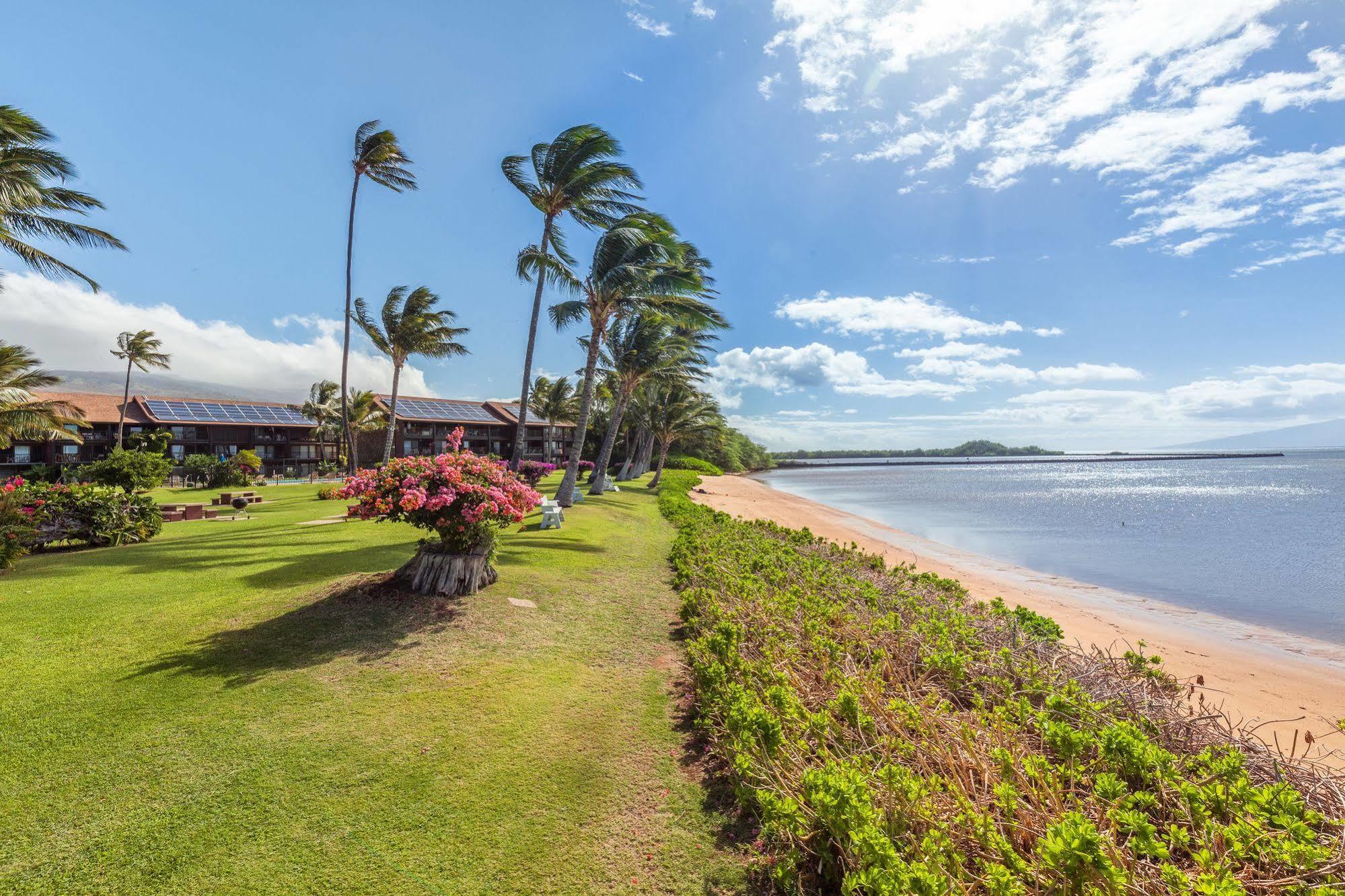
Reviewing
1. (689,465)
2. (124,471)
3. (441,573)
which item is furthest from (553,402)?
(441,573)

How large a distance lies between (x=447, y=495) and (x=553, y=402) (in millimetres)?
43390

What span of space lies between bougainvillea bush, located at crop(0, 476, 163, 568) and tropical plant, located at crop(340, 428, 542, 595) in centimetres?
714

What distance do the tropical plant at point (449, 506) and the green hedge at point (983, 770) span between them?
3.77 meters

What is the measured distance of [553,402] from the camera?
49844 mm

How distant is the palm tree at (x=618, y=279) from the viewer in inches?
715

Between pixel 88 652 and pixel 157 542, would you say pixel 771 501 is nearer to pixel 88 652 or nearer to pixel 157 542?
pixel 157 542

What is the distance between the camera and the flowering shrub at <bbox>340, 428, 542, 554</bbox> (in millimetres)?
7586

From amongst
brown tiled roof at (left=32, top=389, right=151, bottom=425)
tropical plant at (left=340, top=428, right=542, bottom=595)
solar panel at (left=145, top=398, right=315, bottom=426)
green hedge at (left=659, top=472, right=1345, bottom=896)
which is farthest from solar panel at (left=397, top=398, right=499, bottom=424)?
green hedge at (left=659, top=472, right=1345, bottom=896)

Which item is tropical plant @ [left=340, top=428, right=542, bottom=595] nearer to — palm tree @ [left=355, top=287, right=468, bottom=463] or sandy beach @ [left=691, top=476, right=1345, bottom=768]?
sandy beach @ [left=691, top=476, right=1345, bottom=768]

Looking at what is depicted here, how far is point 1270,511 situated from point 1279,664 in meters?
34.6

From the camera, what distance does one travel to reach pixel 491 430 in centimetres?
5212

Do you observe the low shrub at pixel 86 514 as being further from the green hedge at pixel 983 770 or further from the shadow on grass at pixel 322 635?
the green hedge at pixel 983 770

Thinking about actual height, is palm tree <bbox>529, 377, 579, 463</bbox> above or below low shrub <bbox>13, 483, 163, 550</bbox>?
above

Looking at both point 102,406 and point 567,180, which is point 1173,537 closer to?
point 567,180
